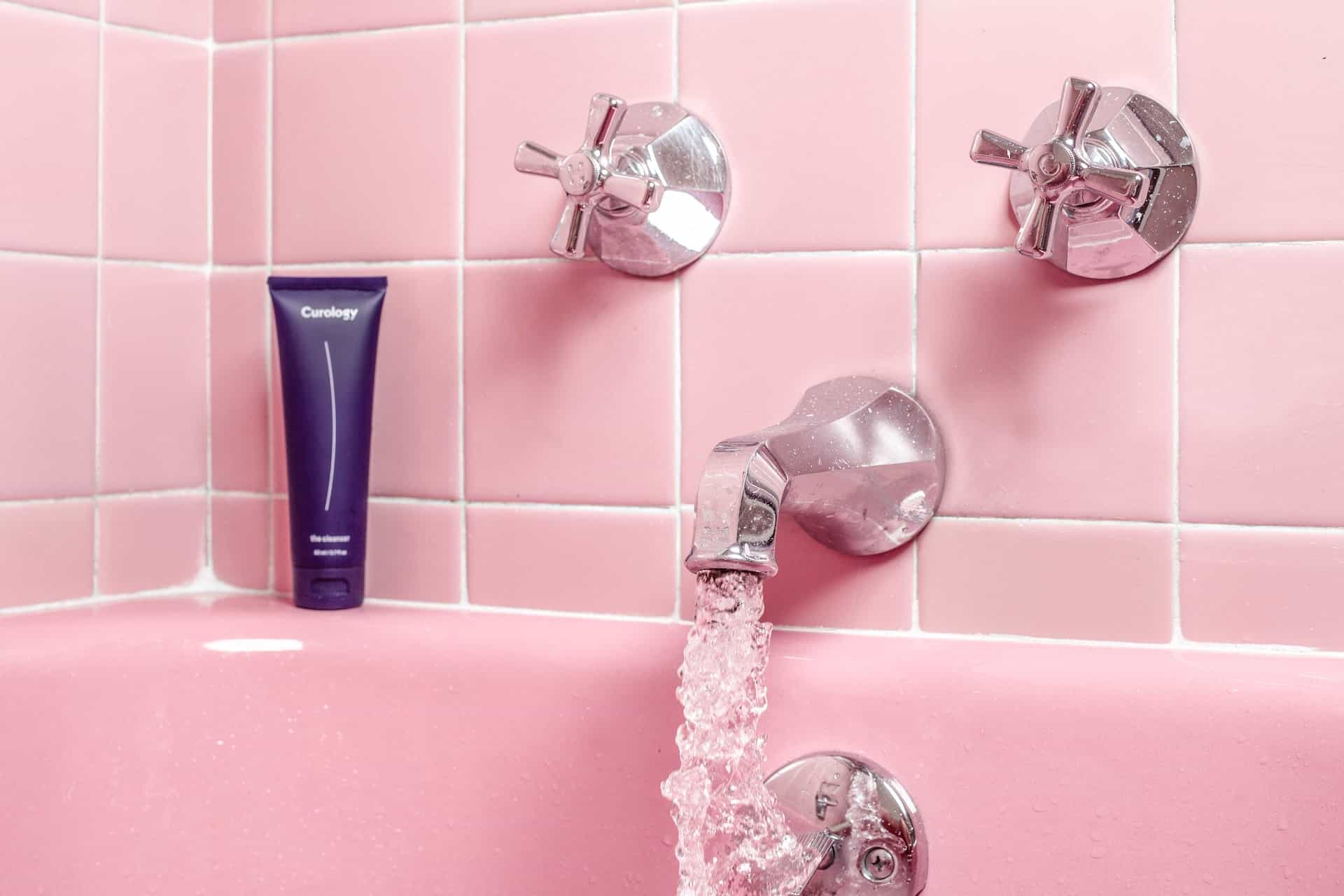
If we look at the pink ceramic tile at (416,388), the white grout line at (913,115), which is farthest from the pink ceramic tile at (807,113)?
the pink ceramic tile at (416,388)

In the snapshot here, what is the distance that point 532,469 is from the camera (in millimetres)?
791

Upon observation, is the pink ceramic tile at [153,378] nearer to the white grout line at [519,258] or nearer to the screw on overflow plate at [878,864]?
the white grout line at [519,258]

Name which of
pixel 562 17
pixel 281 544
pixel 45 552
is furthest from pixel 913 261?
pixel 45 552

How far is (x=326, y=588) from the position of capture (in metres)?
0.78

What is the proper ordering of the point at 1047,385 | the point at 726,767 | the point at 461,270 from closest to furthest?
the point at 726,767
the point at 1047,385
the point at 461,270

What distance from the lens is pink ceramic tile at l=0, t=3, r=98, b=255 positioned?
76 cm

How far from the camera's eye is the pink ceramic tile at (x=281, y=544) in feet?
2.80

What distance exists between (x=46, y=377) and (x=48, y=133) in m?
0.16

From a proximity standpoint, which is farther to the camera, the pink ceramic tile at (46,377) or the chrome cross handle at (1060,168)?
the pink ceramic tile at (46,377)

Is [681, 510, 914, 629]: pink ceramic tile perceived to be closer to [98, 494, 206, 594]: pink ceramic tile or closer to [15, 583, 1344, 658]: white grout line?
[15, 583, 1344, 658]: white grout line

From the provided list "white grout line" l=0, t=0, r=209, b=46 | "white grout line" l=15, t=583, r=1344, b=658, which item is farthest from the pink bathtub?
"white grout line" l=0, t=0, r=209, b=46

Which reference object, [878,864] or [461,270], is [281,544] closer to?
[461,270]

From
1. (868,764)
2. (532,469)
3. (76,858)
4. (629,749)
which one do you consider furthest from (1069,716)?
(76,858)

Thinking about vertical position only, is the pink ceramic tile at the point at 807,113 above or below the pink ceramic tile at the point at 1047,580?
above
